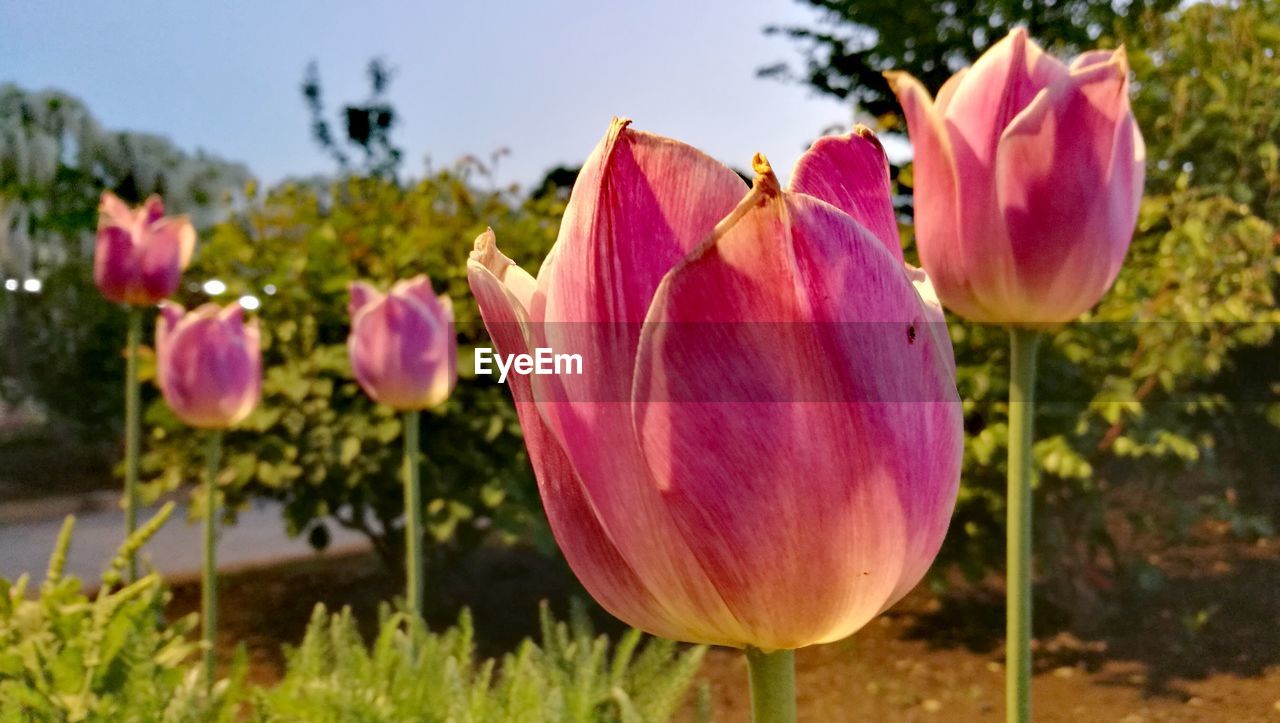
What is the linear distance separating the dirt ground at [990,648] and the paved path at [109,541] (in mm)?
442

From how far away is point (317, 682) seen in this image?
0.77 meters

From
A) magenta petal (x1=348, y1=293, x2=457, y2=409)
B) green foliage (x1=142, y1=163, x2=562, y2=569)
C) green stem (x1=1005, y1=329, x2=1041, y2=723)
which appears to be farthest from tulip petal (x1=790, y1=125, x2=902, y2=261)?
green foliage (x1=142, y1=163, x2=562, y2=569)

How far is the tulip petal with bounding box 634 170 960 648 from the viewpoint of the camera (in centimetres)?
25

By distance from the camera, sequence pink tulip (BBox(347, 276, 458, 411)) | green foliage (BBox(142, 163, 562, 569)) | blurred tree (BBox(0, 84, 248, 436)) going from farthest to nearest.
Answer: blurred tree (BBox(0, 84, 248, 436)), green foliage (BBox(142, 163, 562, 569)), pink tulip (BBox(347, 276, 458, 411))

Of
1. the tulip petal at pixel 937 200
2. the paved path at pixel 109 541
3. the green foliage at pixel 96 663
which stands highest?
the tulip petal at pixel 937 200

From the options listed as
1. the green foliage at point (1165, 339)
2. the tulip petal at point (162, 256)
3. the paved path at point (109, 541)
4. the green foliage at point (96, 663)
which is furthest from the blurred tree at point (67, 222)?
the green foliage at point (1165, 339)

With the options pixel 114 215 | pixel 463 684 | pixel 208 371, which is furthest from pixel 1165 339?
pixel 114 215

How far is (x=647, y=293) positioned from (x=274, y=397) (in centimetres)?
231

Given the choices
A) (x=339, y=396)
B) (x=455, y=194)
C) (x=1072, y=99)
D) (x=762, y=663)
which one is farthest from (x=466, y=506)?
(x=762, y=663)

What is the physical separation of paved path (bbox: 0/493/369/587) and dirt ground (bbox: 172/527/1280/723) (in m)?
0.44

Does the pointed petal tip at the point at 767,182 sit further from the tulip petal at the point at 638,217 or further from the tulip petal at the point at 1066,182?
the tulip petal at the point at 1066,182

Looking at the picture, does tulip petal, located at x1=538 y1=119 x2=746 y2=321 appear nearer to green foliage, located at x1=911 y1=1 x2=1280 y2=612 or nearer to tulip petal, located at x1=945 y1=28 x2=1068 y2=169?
tulip petal, located at x1=945 y1=28 x2=1068 y2=169

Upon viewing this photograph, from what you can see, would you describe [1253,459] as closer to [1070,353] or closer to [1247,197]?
[1247,197]

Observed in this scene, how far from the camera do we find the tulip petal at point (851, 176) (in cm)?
30
